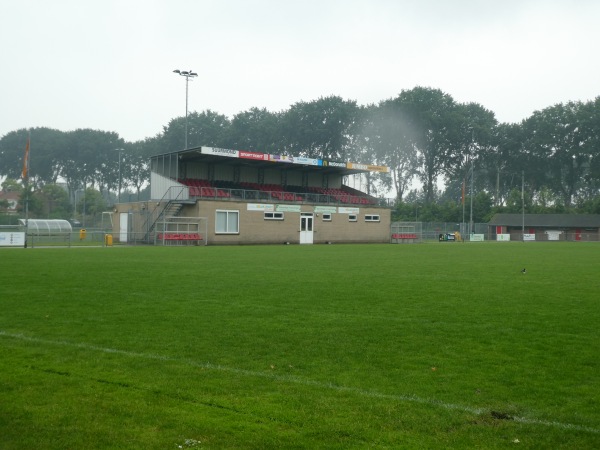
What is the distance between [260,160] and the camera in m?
50.3

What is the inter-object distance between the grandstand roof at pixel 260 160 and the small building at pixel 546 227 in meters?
Result: 33.1

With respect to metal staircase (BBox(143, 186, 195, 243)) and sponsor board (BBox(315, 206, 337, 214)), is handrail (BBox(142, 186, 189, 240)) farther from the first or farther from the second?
sponsor board (BBox(315, 206, 337, 214))

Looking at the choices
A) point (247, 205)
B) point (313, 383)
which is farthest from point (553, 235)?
point (313, 383)

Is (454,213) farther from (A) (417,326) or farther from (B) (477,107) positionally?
(A) (417,326)

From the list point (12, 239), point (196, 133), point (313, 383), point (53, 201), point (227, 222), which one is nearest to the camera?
point (313, 383)

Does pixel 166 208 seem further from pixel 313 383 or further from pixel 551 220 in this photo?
pixel 551 220

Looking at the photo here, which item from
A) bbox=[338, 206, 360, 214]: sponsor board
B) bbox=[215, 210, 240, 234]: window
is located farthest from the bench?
bbox=[338, 206, 360, 214]: sponsor board

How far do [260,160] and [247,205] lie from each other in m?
5.57

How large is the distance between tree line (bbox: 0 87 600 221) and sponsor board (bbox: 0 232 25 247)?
193ft

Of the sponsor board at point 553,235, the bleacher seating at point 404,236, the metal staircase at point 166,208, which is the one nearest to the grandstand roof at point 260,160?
the metal staircase at point 166,208

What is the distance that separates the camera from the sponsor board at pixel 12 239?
3591 centimetres

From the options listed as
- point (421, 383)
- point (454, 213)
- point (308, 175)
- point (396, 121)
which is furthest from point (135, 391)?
point (396, 121)

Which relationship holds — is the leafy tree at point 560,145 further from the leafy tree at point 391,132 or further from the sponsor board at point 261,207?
the sponsor board at point 261,207

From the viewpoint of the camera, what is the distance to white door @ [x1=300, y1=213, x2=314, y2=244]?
4972cm
